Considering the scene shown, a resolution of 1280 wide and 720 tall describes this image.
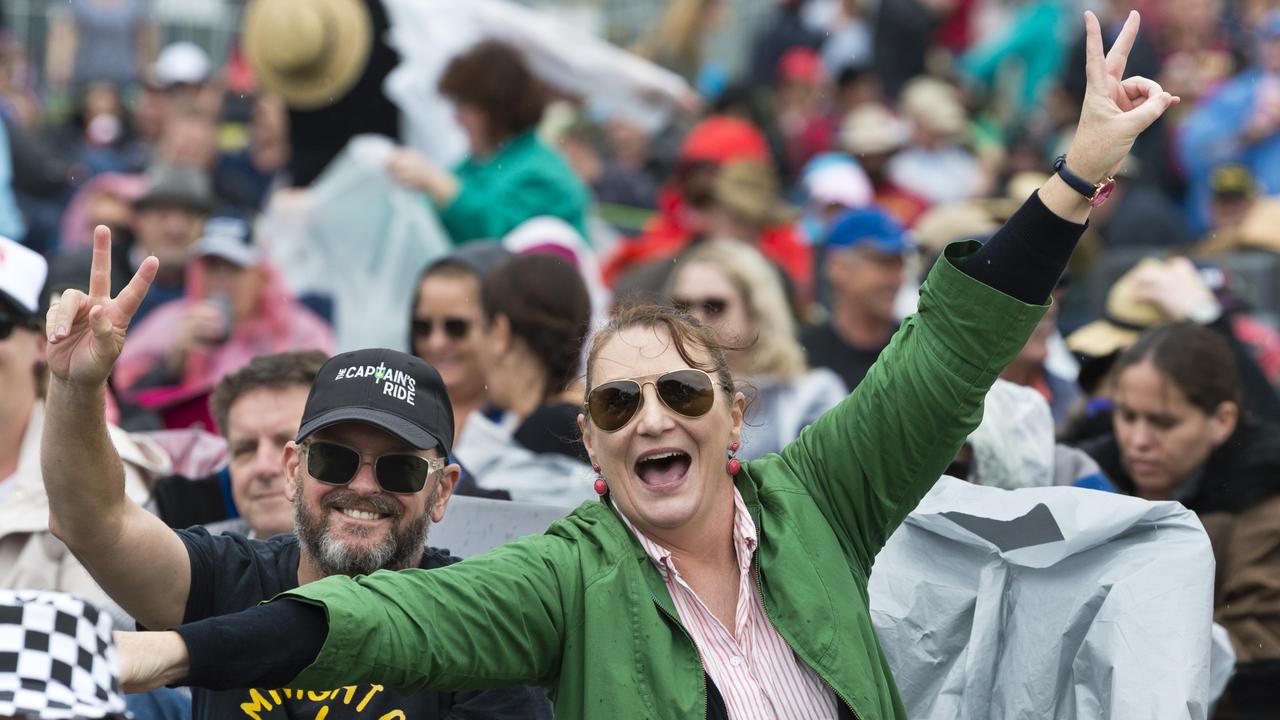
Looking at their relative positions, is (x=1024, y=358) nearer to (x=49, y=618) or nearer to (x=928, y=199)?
(x=49, y=618)

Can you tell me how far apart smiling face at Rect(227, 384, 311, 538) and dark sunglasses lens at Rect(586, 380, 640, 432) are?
4.91ft

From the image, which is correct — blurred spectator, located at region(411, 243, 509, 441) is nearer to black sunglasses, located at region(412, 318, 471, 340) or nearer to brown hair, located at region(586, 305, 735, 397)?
black sunglasses, located at region(412, 318, 471, 340)

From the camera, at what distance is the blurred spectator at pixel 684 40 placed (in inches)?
557

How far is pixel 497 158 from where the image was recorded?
26.0ft

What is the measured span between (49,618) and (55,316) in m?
0.92

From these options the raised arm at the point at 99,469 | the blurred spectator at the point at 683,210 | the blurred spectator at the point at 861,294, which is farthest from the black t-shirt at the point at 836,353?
the raised arm at the point at 99,469

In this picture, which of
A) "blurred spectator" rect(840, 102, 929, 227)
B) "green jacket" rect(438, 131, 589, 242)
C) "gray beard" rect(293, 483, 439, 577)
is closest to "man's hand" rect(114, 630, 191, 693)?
A: "gray beard" rect(293, 483, 439, 577)

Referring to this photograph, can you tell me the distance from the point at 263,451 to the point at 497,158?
3421 mm

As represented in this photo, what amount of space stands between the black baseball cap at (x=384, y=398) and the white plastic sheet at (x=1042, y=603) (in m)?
1.11

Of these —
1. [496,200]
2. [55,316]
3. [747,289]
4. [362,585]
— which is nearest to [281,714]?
[362,585]

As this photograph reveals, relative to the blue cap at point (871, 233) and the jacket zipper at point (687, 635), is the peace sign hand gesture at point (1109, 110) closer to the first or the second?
the jacket zipper at point (687, 635)

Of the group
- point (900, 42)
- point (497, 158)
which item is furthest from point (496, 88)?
point (900, 42)

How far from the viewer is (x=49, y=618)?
8.23ft

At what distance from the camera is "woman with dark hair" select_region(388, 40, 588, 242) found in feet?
25.6
